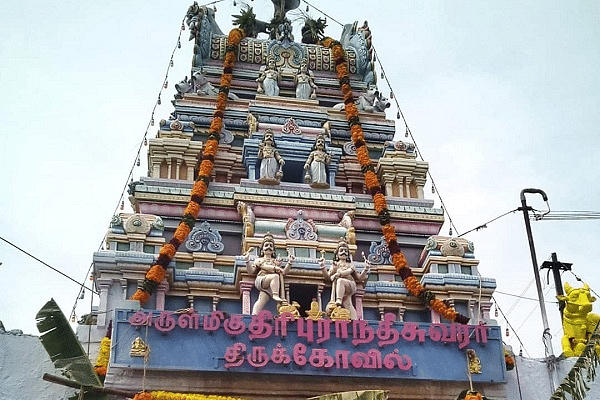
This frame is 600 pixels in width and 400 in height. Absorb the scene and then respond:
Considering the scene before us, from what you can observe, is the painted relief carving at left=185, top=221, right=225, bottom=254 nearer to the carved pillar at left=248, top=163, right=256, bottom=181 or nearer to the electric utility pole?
the carved pillar at left=248, top=163, right=256, bottom=181

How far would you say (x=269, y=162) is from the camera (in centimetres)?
2094

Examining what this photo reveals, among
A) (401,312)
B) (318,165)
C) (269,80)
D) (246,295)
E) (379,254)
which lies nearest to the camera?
(246,295)

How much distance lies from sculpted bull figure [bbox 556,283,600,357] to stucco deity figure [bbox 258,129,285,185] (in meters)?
6.76

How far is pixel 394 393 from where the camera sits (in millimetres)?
16484

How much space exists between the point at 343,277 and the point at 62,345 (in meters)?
5.71

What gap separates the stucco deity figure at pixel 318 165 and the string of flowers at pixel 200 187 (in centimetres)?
226

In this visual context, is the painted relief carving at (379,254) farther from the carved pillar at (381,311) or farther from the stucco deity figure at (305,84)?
the stucco deity figure at (305,84)

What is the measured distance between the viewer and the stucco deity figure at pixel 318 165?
68.4 feet

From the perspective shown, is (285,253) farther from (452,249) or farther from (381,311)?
Answer: (452,249)

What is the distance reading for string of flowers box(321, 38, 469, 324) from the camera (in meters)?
18.6

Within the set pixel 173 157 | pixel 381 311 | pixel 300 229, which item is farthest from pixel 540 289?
pixel 173 157

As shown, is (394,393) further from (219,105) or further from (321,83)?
(321,83)

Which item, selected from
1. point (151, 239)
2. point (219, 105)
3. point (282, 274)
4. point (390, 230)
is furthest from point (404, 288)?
point (219, 105)

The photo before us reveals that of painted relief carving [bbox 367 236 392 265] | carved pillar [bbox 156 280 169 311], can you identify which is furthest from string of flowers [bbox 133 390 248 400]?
painted relief carving [bbox 367 236 392 265]
